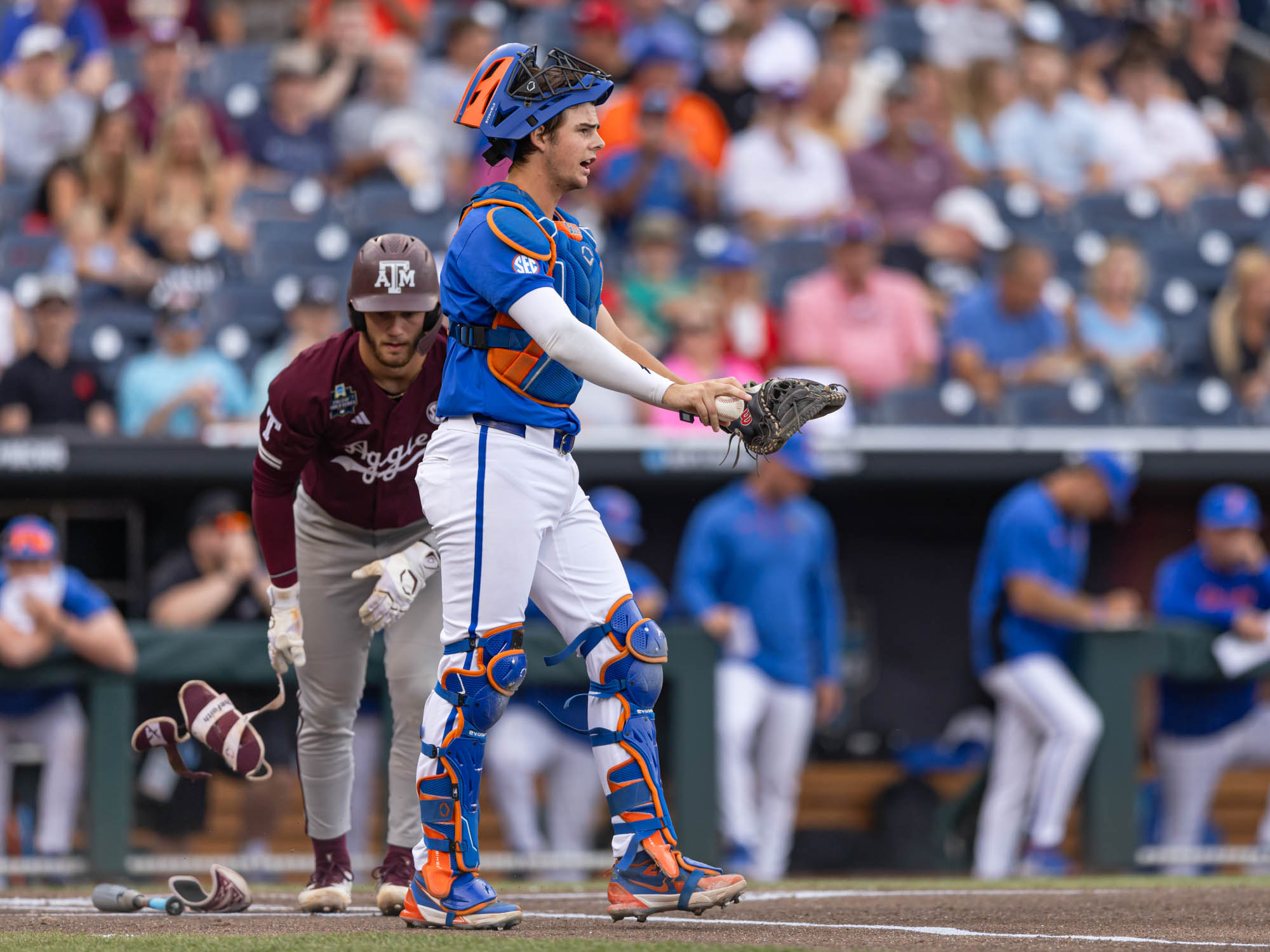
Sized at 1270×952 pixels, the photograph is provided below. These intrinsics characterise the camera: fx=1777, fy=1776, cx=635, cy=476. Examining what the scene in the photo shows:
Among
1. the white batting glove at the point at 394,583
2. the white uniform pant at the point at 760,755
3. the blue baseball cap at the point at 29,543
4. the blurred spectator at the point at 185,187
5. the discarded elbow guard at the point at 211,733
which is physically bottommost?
the white uniform pant at the point at 760,755

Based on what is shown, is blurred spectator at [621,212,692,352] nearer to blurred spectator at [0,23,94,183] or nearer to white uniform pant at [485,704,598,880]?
white uniform pant at [485,704,598,880]

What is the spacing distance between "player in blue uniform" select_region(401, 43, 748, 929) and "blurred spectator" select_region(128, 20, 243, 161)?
18.9 ft

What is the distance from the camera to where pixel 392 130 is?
997cm

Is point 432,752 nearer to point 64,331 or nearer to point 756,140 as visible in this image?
point 64,331

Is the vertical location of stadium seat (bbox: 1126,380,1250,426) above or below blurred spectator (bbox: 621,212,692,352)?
below

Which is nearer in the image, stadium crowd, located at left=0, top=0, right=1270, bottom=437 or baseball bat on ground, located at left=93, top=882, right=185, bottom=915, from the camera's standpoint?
baseball bat on ground, located at left=93, top=882, right=185, bottom=915

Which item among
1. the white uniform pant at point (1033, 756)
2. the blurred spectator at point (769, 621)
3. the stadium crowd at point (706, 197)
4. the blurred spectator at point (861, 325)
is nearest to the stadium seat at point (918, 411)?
the stadium crowd at point (706, 197)

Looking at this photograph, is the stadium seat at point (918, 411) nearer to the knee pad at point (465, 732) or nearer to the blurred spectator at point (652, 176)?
the blurred spectator at point (652, 176)

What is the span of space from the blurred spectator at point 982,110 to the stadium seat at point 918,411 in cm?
298

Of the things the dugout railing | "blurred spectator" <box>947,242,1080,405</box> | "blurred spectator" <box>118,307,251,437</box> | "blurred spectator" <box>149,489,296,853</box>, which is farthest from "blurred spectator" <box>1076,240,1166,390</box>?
"blurred spectator" <box>149,489,296,853</box>

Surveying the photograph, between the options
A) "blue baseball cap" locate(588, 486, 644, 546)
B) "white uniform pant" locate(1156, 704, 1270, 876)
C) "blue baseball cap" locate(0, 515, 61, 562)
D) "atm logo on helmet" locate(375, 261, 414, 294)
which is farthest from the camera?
"blue baseball cap" locate(588, 486, 644, 546)

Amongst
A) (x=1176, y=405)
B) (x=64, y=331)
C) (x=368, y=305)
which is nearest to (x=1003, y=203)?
(x=1176, y=405)

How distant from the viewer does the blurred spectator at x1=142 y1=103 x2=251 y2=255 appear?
9.09 metres

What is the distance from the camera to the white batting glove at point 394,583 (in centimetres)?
423
